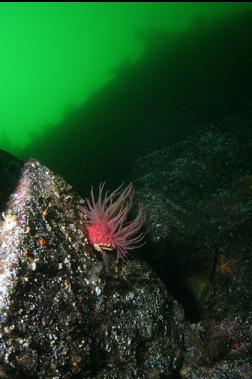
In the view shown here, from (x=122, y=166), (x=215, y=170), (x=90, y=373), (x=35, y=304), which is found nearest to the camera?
(x=35, y=304)

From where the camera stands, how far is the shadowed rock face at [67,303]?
2.80 metres

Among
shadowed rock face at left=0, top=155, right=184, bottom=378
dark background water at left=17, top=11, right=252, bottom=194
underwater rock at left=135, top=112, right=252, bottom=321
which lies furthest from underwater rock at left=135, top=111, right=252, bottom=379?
dark background water at left=17, top=11, right=252, bottom=194

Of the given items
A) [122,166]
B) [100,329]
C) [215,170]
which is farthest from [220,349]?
[122,166]

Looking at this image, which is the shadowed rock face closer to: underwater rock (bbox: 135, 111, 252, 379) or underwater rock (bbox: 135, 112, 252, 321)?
underwater rock (bbox: 135, 111, 252, 379)

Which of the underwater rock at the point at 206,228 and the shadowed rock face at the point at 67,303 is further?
the underwater rock at the point at 206,228

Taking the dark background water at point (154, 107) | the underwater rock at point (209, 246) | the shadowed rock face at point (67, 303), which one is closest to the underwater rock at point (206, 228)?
the underwater rock at point (209, 246)

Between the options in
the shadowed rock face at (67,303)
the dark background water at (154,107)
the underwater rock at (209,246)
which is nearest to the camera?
the shadowed rock face at (67,303)

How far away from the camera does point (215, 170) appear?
6.39 metres

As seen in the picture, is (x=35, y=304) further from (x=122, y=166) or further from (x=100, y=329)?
(x=122, y=166)

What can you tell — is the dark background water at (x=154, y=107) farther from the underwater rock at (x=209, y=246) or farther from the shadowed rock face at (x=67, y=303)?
the shadowed rock face at (x=67, y=303)

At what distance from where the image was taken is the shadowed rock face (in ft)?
9.19

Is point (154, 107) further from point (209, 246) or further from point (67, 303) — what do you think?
point (67, 303)

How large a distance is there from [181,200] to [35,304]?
3534 millimetres

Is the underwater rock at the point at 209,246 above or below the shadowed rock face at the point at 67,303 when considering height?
below
